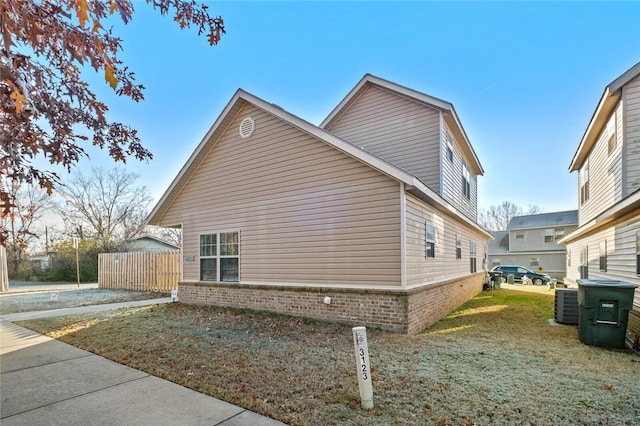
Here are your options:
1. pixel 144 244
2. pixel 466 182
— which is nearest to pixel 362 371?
pixel 466 182

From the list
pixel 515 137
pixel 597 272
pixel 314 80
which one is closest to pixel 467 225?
pixel 597 272

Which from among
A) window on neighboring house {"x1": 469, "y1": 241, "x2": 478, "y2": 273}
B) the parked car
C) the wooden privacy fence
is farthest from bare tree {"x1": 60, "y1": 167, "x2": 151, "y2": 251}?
the parked car

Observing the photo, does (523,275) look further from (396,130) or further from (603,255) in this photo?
(396,130)

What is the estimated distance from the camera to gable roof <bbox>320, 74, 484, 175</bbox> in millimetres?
10875

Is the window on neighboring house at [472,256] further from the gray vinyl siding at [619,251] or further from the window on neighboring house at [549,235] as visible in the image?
the window on neighboring house at [549,235]

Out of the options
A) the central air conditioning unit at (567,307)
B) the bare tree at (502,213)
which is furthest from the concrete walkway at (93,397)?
the bare tree at (502,213)

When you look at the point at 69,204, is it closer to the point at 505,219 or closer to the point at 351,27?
the point at 351,27

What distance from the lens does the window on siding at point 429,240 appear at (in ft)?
29.5

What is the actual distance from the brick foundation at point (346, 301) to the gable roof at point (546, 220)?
28755 mm

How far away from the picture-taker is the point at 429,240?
30.4ft

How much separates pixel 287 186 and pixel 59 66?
5.41 metres

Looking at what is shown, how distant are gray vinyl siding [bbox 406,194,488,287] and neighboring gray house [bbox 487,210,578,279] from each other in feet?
80.5

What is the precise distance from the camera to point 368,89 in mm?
12555

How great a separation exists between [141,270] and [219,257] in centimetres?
946
